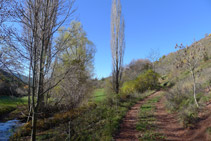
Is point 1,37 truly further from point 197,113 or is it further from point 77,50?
point 77,50

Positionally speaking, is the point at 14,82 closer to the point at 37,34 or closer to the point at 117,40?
the point at 37,34

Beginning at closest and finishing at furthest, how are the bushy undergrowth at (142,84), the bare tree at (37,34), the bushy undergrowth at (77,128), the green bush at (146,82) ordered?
1. the bare tree at (37,34)
2. the bushy undergrowth at (77,128)
3. the bushy undergrowth at (142,84)
4. the green bush at (146,82)

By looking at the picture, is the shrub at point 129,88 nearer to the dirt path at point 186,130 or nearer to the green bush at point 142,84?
the green bush at point 142,84

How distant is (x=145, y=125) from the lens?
5223 millimetres

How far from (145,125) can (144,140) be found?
52.9 inches

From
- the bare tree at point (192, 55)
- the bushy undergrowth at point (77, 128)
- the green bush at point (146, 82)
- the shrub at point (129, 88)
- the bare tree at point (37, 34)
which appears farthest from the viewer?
the green bush at point (146, 82)

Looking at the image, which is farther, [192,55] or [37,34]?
[192,55]

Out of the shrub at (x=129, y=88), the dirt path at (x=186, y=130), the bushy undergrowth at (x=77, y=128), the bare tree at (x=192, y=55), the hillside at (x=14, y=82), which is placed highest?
the bare tree at (x=192, y=55)

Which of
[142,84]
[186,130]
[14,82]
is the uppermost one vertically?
[14,82]

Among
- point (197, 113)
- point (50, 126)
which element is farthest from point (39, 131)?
point (197, 113)

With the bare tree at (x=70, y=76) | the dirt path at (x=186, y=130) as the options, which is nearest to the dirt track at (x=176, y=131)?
the dirt path at (x=186, y=130)

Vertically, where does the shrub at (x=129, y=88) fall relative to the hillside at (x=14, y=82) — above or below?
below

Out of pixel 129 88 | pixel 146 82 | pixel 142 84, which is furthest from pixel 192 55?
pixel 146 82

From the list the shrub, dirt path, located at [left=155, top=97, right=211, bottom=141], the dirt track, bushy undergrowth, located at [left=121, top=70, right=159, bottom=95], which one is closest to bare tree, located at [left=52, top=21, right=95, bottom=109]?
the dirt track
